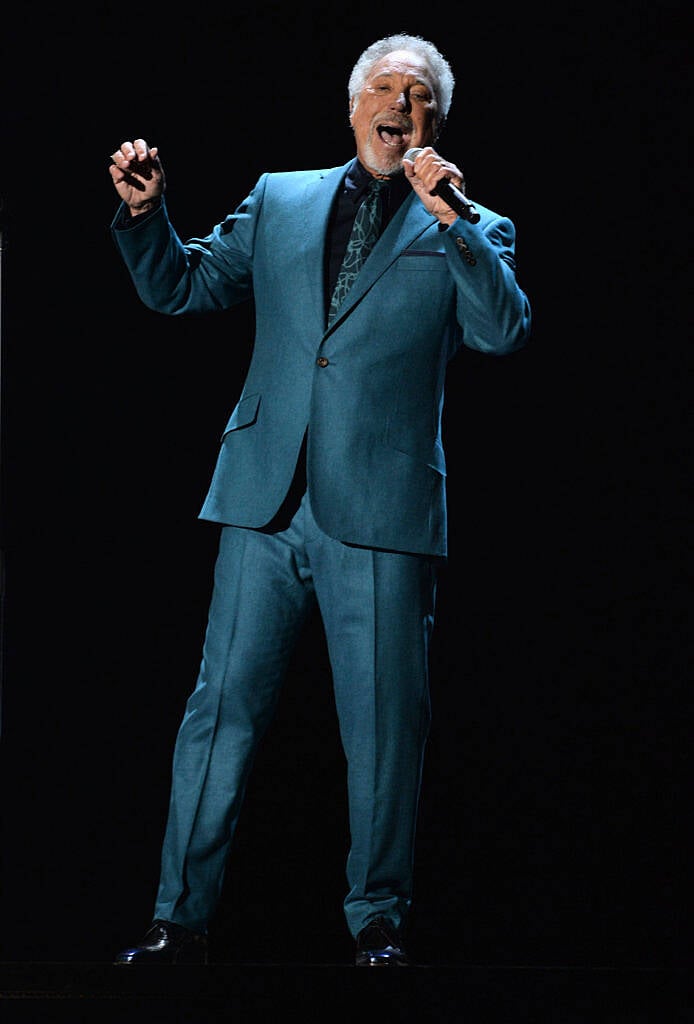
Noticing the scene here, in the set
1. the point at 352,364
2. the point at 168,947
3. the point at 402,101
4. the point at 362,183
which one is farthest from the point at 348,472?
the point at 168,947

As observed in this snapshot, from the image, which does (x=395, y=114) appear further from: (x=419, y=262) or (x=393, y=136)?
(x=419, y=262)

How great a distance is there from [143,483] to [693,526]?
3.49 feet

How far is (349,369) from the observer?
86.0 inches

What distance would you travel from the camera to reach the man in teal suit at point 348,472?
2119mm

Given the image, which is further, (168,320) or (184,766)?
(168,320)

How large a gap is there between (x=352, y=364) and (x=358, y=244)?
0.19 meters

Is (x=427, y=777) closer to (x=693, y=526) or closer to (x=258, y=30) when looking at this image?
(x=693, y=526)

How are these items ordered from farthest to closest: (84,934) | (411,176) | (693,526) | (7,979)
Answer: (693,526) → (84,934) → (411,176) → (7,979)

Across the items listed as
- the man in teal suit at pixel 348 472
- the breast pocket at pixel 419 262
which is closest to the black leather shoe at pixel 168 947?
the man in teal suit at pixel 348 472

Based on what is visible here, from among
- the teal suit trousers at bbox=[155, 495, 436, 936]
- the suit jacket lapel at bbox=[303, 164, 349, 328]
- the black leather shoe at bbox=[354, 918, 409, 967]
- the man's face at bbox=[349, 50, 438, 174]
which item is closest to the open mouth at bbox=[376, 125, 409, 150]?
the man's face at bbox=[349, 50, 438, 174]

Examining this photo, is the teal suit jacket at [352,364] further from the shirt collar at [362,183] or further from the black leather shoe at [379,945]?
the black leather shoe at [379,945]

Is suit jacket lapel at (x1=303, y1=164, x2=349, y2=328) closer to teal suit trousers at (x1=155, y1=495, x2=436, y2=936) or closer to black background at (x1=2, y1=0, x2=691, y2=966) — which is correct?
teal suit trousers at (x1=155, y1=495, x2=436, y2=936)

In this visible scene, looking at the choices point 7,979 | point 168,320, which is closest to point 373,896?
point 7,979

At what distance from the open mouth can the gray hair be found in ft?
0.26
